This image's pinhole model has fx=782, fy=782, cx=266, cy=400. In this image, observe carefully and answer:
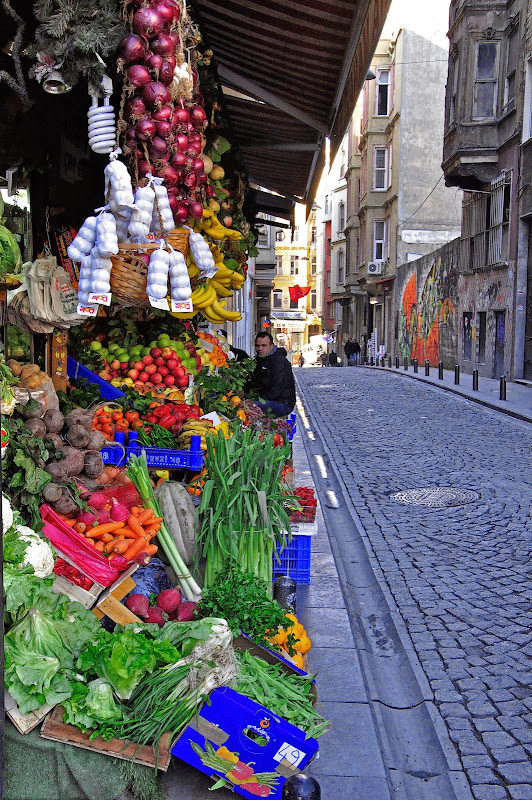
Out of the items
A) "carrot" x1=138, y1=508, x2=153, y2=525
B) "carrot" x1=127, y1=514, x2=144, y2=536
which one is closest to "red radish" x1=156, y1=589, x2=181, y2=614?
"carrot" x1=127, y1=514, x2=144, y2=536

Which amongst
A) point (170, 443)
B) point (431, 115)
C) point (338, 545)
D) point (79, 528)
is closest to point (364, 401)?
point (338, 545)

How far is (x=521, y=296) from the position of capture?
23.6 m

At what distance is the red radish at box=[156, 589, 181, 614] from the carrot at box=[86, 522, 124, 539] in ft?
1.58

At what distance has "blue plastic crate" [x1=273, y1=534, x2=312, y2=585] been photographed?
18.9ft

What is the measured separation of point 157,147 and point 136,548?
225cm

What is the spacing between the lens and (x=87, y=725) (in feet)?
10.5

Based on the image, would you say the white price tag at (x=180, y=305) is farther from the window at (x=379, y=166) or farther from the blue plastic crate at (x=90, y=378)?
the window at (x=379, y=166)

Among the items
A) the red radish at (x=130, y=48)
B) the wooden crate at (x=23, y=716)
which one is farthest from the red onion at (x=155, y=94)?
the wooden crate at (x=23, y=716)

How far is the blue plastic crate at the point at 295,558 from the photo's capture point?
5.75 m

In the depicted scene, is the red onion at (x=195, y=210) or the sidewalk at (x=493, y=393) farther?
the sidewalk at (x=493, y=393)

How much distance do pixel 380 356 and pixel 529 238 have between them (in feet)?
65.0

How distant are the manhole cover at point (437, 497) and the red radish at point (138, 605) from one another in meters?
5.17

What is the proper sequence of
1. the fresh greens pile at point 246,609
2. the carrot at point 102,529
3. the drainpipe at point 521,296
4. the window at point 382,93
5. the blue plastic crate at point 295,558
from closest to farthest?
the fresh greens pile at point 246,609 < the carrot at point 102,529 < the blue plastic crate at point 295,558 < the drainpipe at point 521,296 < the window at point 382,93

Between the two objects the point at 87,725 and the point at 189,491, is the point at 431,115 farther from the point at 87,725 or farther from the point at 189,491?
the point at 87,725
